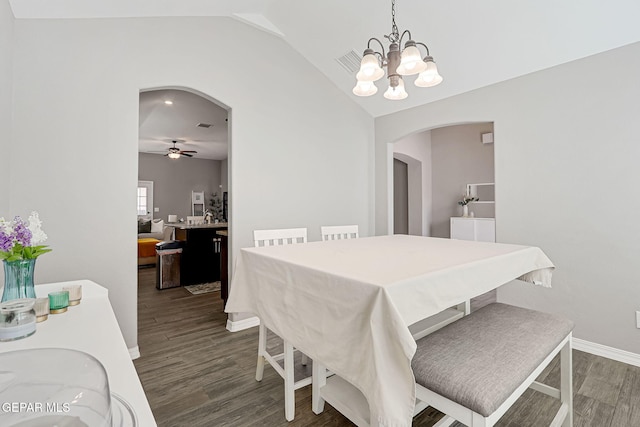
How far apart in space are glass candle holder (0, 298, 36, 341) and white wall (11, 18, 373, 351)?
1.51 m

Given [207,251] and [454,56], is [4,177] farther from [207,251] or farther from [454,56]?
[454,56]

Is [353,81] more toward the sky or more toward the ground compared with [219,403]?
more toward the sky

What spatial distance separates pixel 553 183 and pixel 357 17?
90.3 inches

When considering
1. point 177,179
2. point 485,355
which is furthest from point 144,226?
point 485,355

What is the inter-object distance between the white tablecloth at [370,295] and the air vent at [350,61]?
2345 mm

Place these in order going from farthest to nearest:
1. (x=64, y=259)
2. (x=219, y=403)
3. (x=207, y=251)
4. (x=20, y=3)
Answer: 1. (x=207, y=251)
2. (x=64, y=259)
3. (x=20, y=3)
4. (x=219, y=403)

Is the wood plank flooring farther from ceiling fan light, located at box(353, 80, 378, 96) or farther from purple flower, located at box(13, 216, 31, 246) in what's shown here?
ceiling fan light, located at box(353, 80, 378, 96)

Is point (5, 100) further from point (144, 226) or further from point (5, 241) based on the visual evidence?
point (144, 226)

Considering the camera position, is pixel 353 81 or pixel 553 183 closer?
pixel 553 183

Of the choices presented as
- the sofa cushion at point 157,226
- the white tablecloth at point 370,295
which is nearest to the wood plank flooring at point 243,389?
the white tablecloth at point 370,295

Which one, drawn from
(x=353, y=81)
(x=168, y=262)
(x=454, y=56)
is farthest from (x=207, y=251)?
(x=454, y=56)

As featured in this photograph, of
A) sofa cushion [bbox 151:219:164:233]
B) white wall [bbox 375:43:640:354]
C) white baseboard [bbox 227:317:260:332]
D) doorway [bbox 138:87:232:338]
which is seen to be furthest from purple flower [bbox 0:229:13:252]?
sofa cushion [bbox 151:219:164:233]

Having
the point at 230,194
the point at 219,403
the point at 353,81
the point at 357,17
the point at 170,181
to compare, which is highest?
the point at 357,17

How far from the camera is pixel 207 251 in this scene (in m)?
4.71
